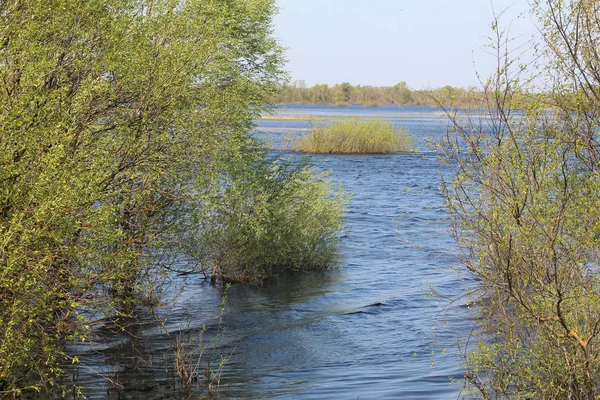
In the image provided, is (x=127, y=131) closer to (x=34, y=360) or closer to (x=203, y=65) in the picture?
(x=203, y=65)

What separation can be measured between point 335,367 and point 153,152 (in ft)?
14.1

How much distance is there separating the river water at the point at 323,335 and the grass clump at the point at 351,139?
976 inches

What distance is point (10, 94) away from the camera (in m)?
7.28

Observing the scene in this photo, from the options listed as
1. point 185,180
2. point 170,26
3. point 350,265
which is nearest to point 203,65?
point 170,26

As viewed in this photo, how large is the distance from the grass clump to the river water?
976 inches

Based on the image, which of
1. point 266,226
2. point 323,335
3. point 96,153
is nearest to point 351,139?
point 266,226

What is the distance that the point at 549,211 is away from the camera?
6.87 m

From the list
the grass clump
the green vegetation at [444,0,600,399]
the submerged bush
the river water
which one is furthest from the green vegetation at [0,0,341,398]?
the grass clump

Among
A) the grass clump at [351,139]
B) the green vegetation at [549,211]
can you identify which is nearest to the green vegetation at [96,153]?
the green vegetation at [549,211]

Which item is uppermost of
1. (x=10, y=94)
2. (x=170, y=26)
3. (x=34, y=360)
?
(x=170, y=26)

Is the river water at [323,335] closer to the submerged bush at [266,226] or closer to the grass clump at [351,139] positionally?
the submerged bush at [266,226]

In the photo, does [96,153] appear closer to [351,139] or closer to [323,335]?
[323,335]

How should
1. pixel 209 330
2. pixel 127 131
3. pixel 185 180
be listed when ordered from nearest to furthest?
pixel 127 131, pixel 185 180, pixel 209 330

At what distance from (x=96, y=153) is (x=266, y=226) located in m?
7.29
